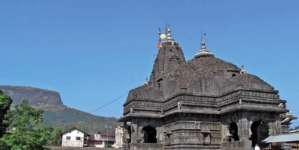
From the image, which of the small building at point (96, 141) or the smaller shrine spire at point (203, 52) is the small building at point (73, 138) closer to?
the small building at point (96, 141)

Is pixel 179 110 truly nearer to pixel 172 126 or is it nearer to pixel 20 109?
pixel 172 126

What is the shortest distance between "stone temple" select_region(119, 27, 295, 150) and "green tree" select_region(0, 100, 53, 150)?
7.79 m

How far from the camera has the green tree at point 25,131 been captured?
25830 mm

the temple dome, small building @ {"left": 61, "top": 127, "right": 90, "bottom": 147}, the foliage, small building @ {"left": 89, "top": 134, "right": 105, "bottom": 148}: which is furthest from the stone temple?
the foliage

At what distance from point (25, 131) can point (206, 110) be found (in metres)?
15.4

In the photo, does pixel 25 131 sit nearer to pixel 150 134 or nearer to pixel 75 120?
pixel 150 134

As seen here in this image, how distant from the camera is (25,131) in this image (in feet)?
87.3

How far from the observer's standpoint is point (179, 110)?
27109mm

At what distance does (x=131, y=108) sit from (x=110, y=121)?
440 ft

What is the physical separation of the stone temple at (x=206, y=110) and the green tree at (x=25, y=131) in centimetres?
779

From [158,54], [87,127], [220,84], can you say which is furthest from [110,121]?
[220,84]

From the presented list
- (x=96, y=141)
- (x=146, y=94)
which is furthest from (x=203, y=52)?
(x=96, y=141)

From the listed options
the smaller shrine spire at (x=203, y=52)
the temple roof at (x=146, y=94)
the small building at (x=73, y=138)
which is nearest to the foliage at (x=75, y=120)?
the small building at (x=73, y=138)

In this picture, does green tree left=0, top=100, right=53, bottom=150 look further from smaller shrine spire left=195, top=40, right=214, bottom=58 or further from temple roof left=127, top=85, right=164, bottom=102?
smaller shrine spire left=195, top=40, right=214, bottom=58
